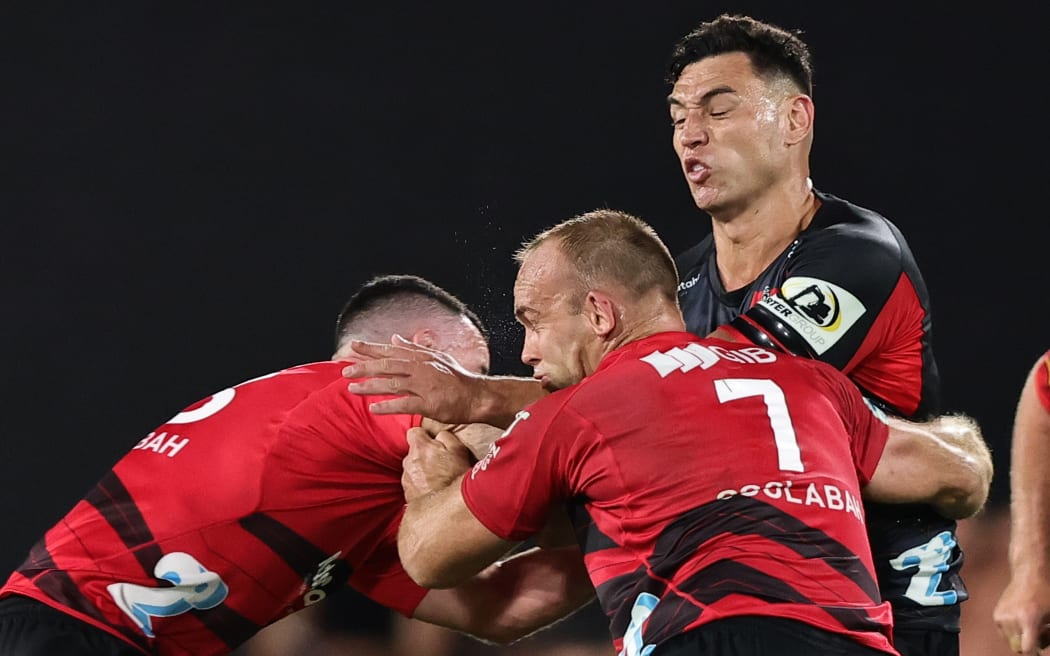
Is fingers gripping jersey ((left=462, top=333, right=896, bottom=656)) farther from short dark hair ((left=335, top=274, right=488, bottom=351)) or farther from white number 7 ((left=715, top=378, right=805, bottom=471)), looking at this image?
short dark hair ((left=335, top=274, right=488, bottom=351))

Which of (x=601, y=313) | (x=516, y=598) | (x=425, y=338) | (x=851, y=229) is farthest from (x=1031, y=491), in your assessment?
(x=425, y=338)

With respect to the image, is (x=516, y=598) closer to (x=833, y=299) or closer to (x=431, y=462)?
(x=431, y=462)

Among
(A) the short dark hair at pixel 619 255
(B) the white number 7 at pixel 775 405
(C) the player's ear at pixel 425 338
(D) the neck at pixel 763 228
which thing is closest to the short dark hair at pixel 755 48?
(D) the neck at pixel 763 228

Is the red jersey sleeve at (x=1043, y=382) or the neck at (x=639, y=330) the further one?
the red jersey sleeve at (x=1043, y=382)

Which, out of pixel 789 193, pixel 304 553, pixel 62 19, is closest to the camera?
pixel 304 553

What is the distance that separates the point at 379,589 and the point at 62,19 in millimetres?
2673

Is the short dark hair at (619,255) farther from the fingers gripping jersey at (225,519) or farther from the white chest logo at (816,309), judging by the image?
the fingers gripping jersey at (225,519)

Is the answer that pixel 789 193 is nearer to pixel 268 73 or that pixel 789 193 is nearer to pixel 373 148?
pixel 373 148

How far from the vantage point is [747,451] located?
2.05 metres

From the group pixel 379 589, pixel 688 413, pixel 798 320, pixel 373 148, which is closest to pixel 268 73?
pixel 373 148

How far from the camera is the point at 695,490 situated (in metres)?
2.03

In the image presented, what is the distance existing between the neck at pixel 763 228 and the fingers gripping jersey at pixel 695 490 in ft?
2.37

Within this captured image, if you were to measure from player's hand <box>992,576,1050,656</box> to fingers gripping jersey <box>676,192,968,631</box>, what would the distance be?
27 cm

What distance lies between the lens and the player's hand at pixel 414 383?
240 cm
